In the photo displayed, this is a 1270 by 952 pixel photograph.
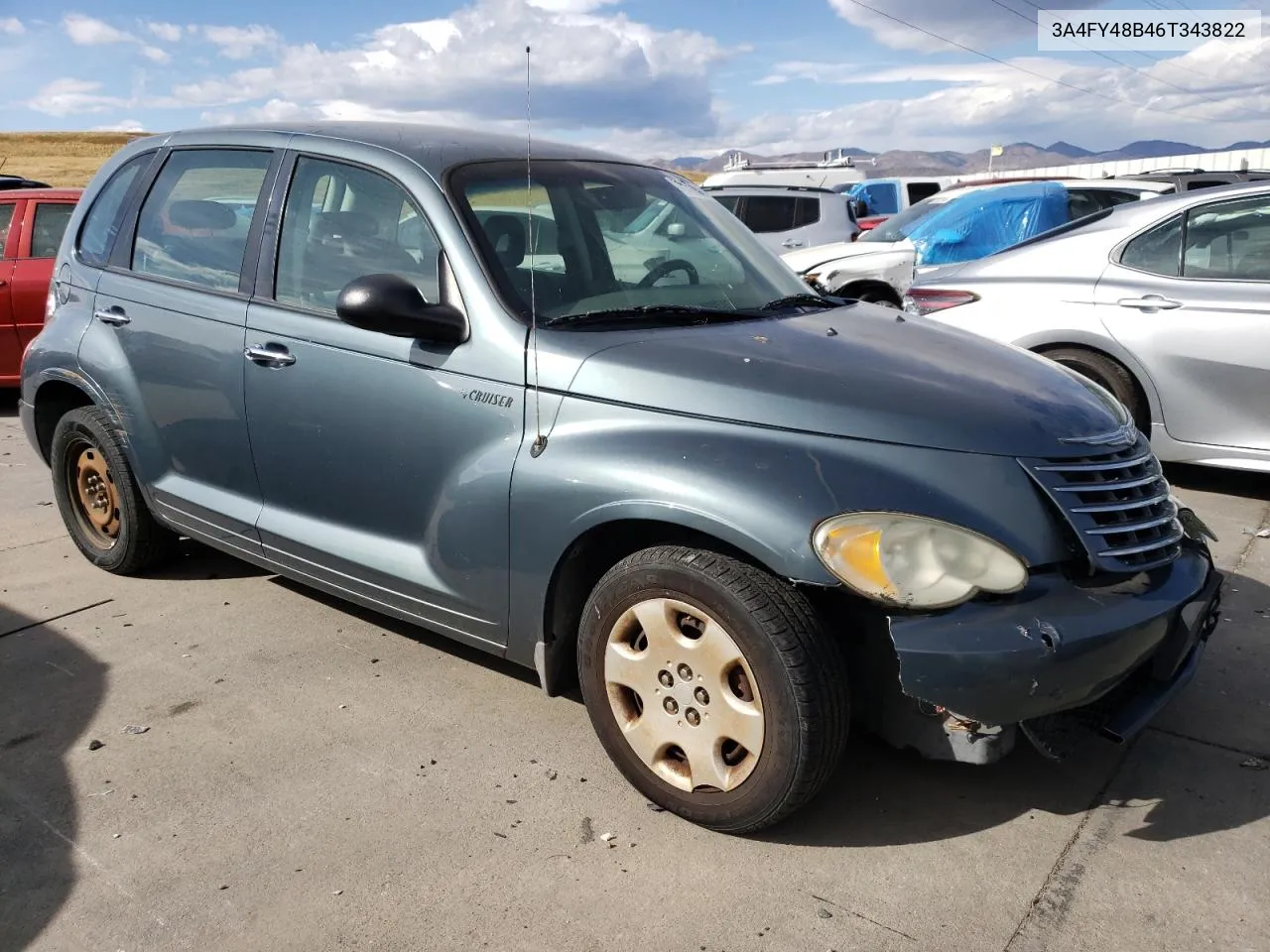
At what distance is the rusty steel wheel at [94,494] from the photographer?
4.69 m

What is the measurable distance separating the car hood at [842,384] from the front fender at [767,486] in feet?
0.16

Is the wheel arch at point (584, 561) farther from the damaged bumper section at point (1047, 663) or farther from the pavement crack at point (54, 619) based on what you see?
the pavement crack at point (54, 619)

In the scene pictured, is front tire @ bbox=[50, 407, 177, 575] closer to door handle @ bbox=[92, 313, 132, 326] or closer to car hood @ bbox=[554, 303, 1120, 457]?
door handle @ bbox=[92, 313, 132, 326]

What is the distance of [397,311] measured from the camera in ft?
10.1

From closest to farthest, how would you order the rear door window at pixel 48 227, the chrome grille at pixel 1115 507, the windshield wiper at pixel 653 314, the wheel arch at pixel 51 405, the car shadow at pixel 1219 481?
the chrome grille at pixel 1115 507 → the windshield wiper at pixel 653 314 → the wheel arch at pixel 51 405 → the car shadow at pixel 1219 481 → the rear door window at pixel 48 227

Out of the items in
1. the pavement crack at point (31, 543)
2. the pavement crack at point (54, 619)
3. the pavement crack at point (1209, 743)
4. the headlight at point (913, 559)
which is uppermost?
the headlight at point (913, 559)

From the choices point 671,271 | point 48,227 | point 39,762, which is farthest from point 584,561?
point 48,227

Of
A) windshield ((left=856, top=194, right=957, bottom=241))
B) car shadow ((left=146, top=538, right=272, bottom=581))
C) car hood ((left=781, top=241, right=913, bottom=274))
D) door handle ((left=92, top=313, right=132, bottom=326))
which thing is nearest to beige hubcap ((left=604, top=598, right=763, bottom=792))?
car shadow ((left=146, top=538, right=272, bottom=581))

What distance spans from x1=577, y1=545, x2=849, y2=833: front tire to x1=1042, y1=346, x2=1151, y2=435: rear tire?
3.62 metres

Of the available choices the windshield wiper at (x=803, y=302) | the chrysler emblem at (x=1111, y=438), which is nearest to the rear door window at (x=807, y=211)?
the windshield wiper at (x=803, y=302)

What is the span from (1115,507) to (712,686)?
1123mm

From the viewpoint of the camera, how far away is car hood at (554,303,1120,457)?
2.73 meters

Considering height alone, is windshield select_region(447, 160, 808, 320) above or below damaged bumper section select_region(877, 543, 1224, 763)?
above

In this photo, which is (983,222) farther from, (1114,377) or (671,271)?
(671,271)
